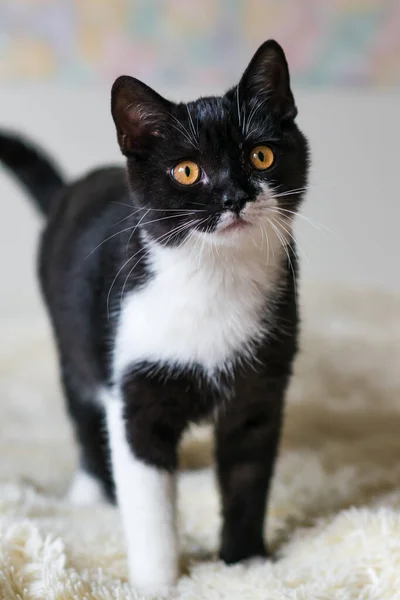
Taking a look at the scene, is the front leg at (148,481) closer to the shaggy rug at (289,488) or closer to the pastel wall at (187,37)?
the shaggy rug at (289,488)

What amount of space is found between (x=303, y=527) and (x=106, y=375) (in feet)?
1.16

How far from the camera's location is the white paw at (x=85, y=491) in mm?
1159

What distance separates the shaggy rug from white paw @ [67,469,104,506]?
0.12 feet

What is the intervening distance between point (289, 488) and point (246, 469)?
21 cm

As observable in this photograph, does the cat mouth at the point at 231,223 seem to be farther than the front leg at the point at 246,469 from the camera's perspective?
No

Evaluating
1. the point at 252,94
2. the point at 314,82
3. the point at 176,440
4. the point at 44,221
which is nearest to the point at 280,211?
the point at 252,94

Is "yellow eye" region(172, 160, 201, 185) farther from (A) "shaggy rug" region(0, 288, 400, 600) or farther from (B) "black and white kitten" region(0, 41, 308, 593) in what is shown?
(A) "shaggy rug" region(0, 288, 400, 600)

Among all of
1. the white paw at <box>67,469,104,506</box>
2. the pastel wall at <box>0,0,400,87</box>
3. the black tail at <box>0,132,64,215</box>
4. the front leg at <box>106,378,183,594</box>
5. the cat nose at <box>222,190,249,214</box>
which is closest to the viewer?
the cat nose at <box>222,190,249,214</box>

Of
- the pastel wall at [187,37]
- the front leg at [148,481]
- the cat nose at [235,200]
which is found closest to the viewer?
the cat nose at [235,200]

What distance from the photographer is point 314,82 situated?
183 centimetres

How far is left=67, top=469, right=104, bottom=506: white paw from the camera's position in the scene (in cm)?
116

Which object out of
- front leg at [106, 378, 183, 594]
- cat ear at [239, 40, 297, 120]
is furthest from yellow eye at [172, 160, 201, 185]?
front leg at [106, 378, 183, 594]

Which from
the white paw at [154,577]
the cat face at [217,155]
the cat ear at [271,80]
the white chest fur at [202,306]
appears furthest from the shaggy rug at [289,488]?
the cat ear at [271,80]

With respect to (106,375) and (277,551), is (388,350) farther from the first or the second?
(106,375)
